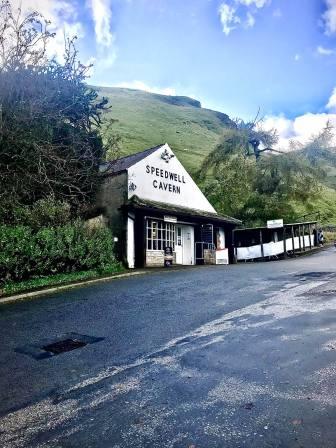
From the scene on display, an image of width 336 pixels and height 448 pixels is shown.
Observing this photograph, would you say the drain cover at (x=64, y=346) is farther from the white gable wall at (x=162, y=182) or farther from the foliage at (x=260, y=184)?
the foliage at (x=260, y=184)

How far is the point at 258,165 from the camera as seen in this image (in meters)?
41.7

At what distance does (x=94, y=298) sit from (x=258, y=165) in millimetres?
34622

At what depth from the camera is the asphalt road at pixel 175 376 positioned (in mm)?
3170

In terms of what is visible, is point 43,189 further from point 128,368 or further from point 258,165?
point 258,165

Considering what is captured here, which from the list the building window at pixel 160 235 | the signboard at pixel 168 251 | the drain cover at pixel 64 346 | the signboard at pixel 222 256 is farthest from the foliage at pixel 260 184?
the drain cover at pixel 64 346

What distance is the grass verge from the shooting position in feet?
38.1

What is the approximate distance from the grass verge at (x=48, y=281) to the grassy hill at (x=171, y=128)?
32.5 meters

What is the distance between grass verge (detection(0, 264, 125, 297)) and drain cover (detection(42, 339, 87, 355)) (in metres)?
5.65

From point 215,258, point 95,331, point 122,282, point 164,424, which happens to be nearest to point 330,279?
point 122,282

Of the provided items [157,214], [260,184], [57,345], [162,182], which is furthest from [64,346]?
[260,184]

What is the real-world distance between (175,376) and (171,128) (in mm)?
136884

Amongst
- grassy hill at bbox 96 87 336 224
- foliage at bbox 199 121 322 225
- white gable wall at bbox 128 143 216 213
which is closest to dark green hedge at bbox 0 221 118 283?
white gable wall at bbox 128 143 216 213

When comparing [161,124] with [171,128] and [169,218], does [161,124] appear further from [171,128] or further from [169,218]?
[169,218]

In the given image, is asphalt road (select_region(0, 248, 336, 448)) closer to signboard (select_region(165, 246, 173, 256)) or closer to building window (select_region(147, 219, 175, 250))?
building window (select_region(147, 219, 175, 250))
